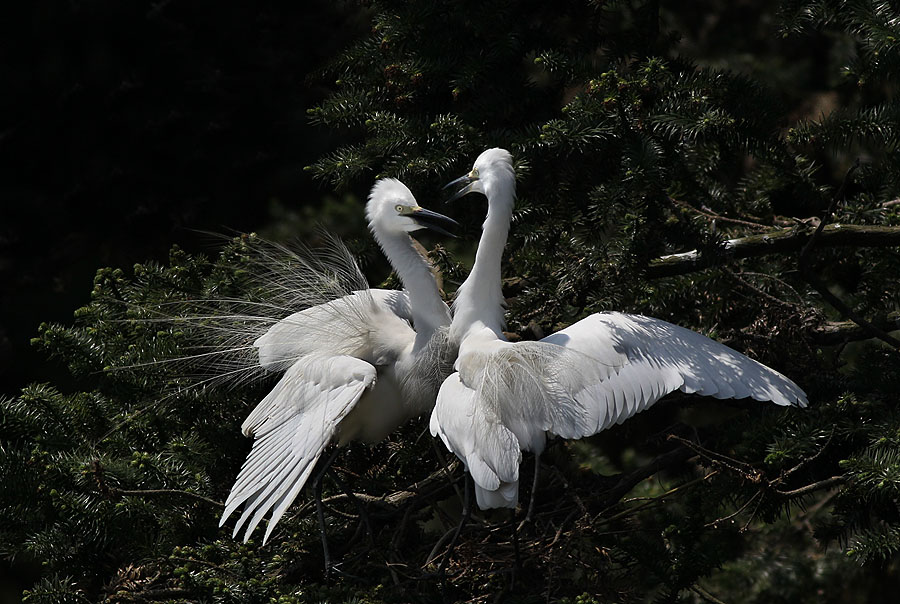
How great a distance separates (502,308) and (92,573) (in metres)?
1.58

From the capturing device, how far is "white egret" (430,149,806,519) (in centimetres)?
258

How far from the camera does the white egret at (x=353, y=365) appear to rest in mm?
2744

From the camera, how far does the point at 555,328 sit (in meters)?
3.34

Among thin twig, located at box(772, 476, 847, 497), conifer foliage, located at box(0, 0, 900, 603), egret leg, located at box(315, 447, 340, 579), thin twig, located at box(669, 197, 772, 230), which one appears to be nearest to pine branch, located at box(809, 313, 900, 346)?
conifer foliage, located at box(0, 0, 900, 603)

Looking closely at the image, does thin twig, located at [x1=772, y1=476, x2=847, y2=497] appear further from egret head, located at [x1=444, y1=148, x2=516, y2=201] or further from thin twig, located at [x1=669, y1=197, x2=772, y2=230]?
egret head, located at [x1=444, y1=148, x2=516, y2=201]

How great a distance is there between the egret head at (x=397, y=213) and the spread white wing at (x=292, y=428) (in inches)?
22.8

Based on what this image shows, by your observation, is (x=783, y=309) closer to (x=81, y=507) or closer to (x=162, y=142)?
(x=81, y=507)

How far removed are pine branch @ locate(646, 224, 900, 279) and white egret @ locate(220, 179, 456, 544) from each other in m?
0.80

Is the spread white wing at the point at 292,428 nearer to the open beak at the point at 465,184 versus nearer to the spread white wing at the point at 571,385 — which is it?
the spread white wing at the point at 571,385

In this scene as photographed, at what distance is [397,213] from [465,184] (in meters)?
0.30

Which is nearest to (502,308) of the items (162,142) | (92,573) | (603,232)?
(603,232)

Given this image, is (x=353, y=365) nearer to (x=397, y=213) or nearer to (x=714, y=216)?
(x=397, y=213)

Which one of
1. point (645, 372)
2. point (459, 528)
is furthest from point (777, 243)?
point (459, 528)

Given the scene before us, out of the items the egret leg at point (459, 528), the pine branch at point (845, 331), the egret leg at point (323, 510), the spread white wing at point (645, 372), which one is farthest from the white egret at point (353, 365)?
the pine branch at point (845, 331)
